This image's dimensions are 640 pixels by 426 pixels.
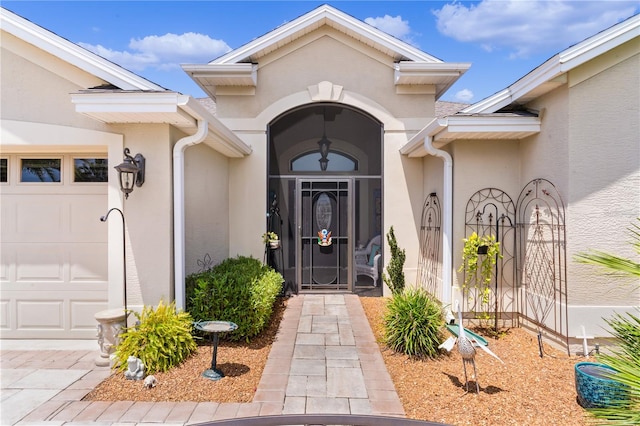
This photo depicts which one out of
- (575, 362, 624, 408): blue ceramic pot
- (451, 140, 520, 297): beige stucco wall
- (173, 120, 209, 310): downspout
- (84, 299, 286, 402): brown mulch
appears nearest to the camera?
(575, 362, 624, 408): blue ceramic pot

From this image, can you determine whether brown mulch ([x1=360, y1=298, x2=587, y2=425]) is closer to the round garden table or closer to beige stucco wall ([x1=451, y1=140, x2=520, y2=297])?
beige stucco wall ([x1=451, y1=140, x2=520, y2=297])

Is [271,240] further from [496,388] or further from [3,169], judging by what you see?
[496,388]

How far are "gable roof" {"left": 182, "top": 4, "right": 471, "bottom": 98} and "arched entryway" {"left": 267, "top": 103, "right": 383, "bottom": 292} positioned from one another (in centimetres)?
127

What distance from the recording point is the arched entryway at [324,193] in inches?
342

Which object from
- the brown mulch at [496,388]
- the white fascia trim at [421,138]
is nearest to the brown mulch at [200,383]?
the brown mulch at [496,388]

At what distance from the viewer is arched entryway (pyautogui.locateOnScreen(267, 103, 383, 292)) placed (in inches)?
342

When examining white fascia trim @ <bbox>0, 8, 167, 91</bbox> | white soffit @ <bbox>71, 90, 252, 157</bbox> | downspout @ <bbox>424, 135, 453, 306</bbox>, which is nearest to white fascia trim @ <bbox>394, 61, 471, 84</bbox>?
downspout @ <bbox>424, 135, 453, 306</bbox>

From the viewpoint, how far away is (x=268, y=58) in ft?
28.2

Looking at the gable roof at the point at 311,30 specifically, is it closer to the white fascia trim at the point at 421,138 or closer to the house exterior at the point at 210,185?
the house exterior at the point at 210,185

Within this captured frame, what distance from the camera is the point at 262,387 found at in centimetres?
421

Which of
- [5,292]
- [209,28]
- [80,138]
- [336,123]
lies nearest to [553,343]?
[336,123]

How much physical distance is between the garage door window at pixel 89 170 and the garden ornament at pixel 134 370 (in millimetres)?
2920

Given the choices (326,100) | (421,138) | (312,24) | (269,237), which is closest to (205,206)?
(269,237)

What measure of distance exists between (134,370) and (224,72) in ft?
19.8
